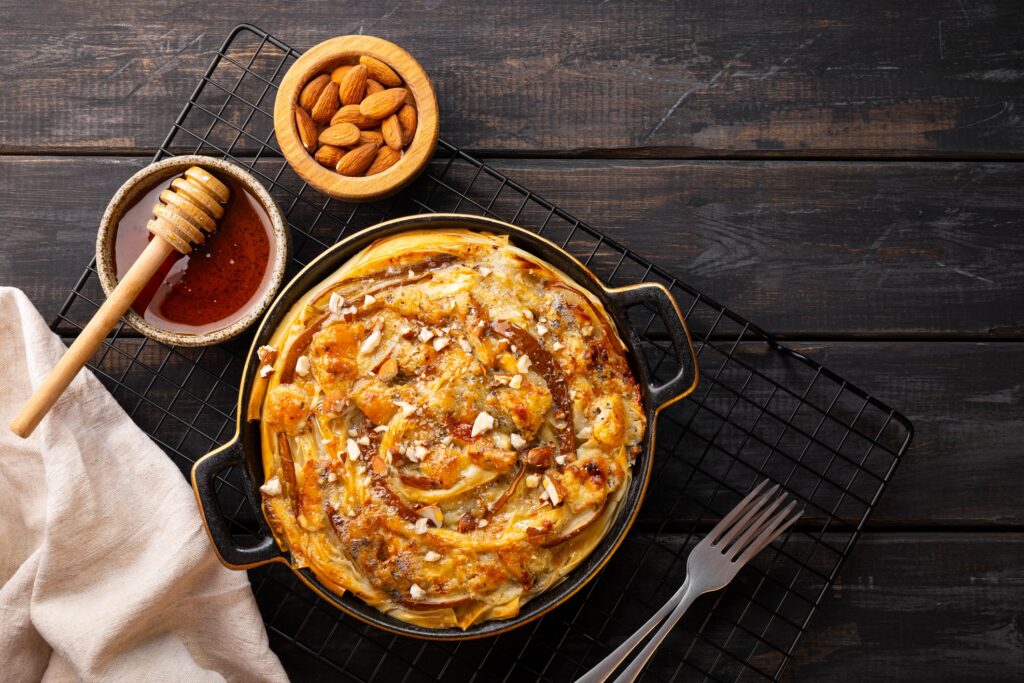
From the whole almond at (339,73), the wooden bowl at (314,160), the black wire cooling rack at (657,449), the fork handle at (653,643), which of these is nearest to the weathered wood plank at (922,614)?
the black wire cooling rack at (657,449)

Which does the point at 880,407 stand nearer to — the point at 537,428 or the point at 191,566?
the point at 537,428

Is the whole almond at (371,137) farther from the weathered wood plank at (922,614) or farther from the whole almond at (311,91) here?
the weathered wood plank at (922,614)

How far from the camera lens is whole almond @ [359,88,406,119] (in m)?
2.64

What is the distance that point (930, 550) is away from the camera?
3057 millimetres

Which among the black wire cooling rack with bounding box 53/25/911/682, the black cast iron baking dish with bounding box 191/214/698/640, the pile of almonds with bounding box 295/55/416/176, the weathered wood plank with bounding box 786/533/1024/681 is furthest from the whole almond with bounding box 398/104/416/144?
the weathered wood plank with bounding box 786/533/1024/681

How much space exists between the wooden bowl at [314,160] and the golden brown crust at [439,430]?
283 mm

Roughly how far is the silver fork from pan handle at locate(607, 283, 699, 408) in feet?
1.86

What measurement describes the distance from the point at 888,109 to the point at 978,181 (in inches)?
17.0

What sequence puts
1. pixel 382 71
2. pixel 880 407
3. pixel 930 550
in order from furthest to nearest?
1. pixel 930 550
2. pixel 880 407
3. pixel 382 71

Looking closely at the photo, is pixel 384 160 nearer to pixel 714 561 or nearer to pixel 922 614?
pixel 714 561

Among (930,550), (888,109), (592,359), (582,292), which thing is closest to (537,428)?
(592,359)

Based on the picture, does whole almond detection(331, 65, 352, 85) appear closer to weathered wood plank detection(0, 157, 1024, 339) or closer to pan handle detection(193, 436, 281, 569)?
weathered wood plank detection(0, 157, 1024, 339)

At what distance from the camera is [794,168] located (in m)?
3.07

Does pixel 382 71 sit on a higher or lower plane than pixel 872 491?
higher
